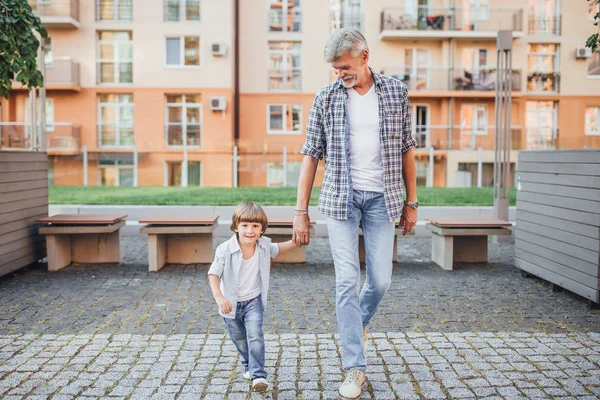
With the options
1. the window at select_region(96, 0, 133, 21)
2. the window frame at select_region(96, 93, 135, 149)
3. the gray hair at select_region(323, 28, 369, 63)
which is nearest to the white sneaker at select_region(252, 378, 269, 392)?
the gray hair at select_region(323, 28, 369, 63)

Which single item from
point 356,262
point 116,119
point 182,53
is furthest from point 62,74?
point 356,262

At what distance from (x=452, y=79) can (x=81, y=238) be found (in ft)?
79.4

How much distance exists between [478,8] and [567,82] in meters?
5.59

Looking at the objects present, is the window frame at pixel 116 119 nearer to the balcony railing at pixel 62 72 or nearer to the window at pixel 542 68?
the balcony railing at pixel 62 72

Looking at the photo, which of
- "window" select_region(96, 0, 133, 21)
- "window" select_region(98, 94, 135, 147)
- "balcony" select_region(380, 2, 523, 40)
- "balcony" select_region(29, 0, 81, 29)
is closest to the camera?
"balcony" select_region(29, 0, 81, 29)

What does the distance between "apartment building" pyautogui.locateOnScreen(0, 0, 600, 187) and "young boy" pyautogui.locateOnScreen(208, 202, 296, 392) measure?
71.7 feet

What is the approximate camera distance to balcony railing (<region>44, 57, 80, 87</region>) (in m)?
27.8

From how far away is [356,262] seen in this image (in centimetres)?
388

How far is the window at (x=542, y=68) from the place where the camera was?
3089 cm

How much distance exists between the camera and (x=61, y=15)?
27.3m

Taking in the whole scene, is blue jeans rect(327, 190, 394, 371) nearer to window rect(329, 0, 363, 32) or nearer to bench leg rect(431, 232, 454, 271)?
bench leg rect(431, 232, 454, 271)

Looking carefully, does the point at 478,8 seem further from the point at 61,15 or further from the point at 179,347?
the point at 179,347

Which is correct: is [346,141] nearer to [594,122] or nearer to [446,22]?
[594,122]

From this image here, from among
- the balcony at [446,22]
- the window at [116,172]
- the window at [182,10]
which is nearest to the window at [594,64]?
the window at [116,172]
